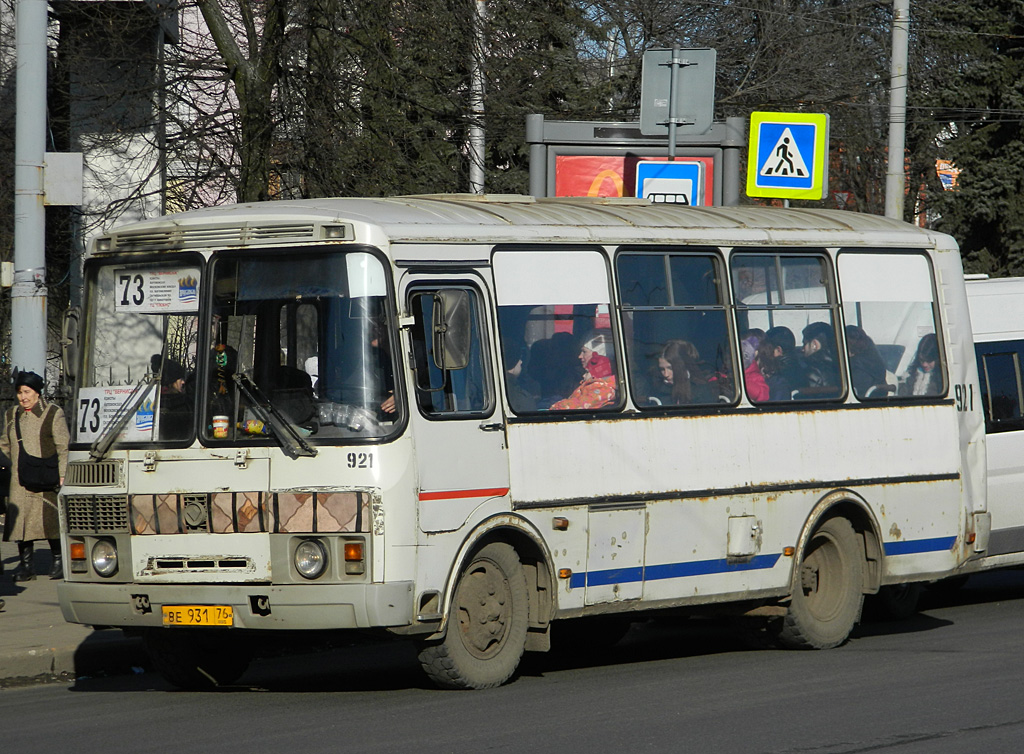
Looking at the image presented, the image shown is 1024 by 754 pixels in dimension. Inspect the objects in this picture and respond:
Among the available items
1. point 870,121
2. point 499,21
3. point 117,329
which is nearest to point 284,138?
point 499,21

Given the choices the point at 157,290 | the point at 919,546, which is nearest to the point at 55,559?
the point at 157,290

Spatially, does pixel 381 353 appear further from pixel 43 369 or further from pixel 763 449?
pixel 43 369

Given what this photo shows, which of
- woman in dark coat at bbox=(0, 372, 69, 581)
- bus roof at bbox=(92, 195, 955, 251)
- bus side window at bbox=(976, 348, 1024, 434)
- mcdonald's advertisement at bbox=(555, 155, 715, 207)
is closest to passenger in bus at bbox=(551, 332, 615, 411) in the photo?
bus roof at bbox=(92, 195, 955, 251)

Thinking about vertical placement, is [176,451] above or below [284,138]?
below

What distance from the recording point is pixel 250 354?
29.2ft

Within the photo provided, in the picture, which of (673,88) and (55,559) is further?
(673,88)

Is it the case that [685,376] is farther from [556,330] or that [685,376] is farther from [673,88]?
[673,88]

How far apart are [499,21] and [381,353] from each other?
10538mm

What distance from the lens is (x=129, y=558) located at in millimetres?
8898

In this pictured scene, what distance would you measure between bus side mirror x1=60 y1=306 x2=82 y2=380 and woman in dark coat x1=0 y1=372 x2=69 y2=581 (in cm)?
396

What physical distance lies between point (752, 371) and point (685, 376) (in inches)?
24.7

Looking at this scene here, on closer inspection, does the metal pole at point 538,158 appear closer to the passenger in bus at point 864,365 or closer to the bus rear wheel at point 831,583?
the passenger in bus at point 864,365

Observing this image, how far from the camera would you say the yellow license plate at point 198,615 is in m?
8.63

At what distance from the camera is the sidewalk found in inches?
397
